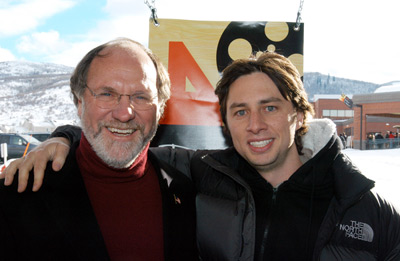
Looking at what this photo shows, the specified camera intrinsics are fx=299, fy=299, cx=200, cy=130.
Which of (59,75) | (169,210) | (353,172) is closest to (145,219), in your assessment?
(169,210)

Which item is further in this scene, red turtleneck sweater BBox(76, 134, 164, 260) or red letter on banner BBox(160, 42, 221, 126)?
red letter on banner BBox(160, 42, 221, 126)

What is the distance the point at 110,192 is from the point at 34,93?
172761 millimetres

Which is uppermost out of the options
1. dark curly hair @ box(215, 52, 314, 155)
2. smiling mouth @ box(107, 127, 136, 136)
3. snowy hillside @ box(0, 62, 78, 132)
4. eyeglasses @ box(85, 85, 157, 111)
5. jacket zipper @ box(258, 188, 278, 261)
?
snowy hillside @ box(0, 62, 78, 132)

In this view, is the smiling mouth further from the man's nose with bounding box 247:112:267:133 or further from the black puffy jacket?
the man's nose with bounding box 247:112:267:133

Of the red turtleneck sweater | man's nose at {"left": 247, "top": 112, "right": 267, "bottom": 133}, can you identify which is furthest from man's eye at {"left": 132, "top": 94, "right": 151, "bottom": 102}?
man's nose at {"left": 247, "top": 112, "right": 267, "bottom": 133}

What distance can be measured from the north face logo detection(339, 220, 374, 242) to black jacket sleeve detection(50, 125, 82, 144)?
166cm

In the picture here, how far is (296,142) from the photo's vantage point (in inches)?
79.7

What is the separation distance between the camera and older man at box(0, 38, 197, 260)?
1.36 metres

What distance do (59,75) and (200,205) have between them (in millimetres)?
180385

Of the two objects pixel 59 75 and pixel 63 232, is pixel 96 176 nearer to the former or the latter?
pixel 63 232

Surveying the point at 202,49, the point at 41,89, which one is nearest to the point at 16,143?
the point at 202,49

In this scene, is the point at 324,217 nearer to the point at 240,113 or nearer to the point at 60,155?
the point at 240,113

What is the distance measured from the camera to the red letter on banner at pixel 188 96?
2.49 m

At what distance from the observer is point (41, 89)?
153 metres
